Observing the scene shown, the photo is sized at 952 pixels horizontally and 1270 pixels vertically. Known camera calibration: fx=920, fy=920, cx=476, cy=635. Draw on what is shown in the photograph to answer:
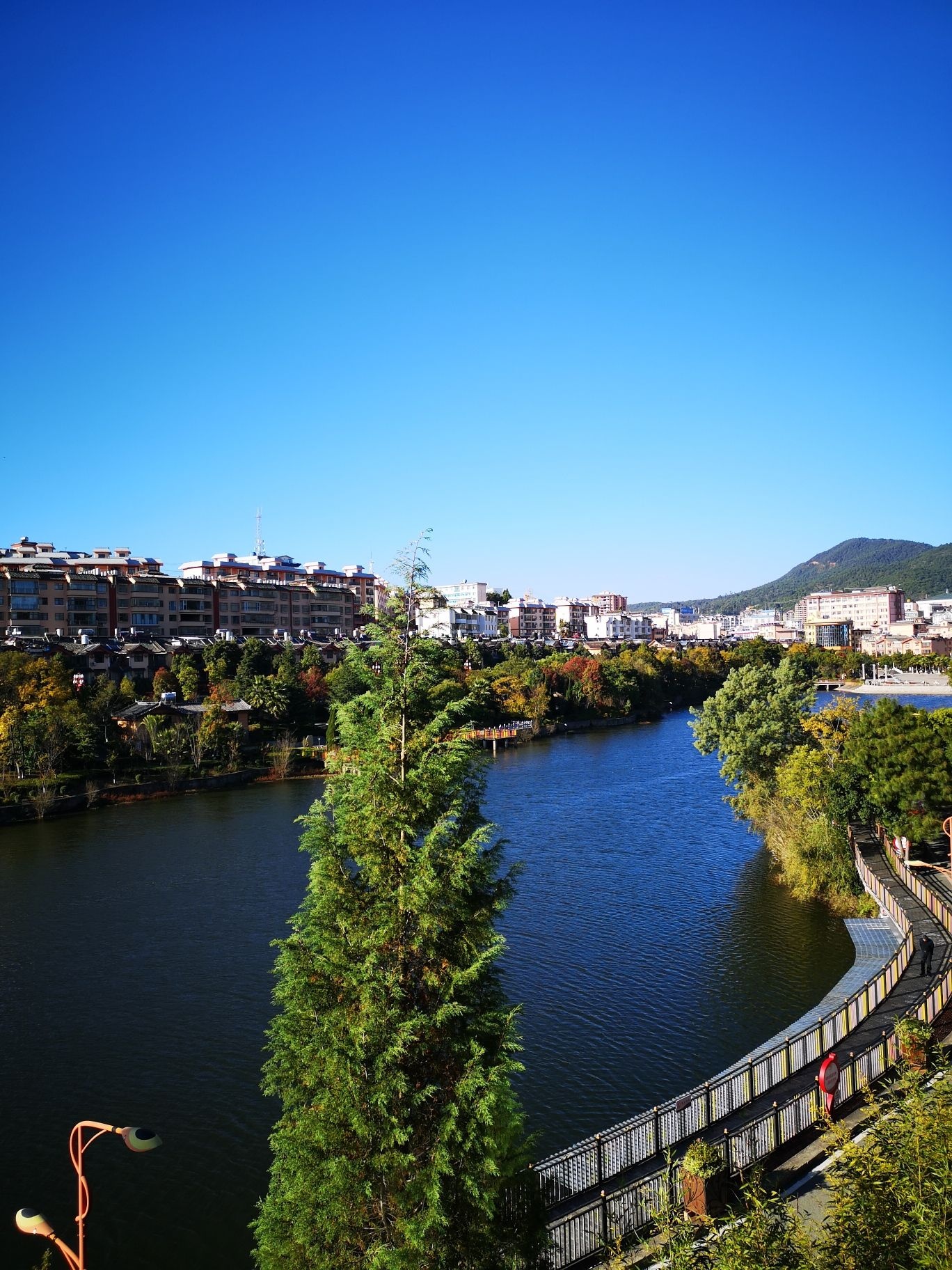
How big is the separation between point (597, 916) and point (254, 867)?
813 centimetres

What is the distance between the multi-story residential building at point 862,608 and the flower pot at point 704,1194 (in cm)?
13049

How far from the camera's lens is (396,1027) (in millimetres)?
5867

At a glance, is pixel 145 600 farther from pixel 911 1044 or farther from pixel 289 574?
pixel 911 1044

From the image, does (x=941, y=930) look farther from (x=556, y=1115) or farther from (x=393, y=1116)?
(x=393, y=1116)

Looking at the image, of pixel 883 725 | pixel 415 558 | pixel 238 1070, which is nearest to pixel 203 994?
pixel 238 1070

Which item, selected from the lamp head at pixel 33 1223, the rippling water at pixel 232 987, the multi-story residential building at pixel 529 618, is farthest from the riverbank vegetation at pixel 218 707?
the multi-story residential building at pixel 529 618

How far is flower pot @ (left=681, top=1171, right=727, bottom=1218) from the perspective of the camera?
6.65 meters

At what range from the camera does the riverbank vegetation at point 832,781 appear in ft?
54.8

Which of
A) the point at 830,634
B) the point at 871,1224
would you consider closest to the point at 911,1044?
the point at 871,1224

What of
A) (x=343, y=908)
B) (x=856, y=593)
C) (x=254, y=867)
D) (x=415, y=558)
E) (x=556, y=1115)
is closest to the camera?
(x=343, y=908)

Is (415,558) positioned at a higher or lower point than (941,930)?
higher

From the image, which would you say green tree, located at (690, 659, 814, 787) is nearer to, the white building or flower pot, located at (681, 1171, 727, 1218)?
flower pot, located at (681, 1171, 727, 1218)

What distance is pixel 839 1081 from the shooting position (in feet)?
28.1

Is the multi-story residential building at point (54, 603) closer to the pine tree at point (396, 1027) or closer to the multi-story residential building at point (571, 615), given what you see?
the pine tree at point (396, 1027)
